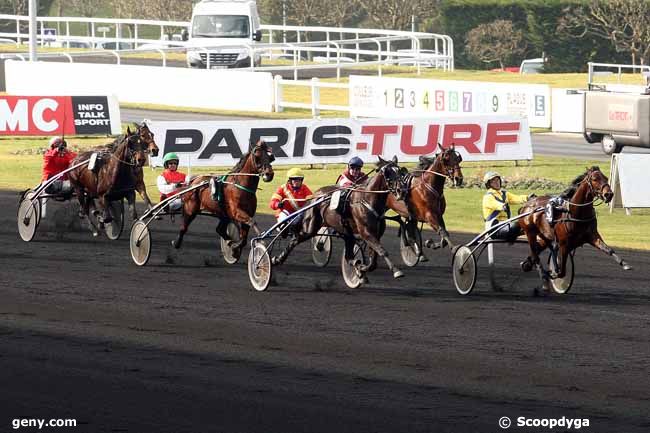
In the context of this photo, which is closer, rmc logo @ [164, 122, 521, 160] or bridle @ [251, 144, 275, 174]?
bridle @ [251, 144, 275, 174]

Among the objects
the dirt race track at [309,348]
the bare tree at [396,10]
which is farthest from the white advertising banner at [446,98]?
the bare tree at [396,10]

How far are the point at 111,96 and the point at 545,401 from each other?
1039 inches

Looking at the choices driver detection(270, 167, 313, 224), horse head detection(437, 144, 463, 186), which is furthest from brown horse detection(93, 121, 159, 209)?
horse head detection(437, 144, 463, 186)

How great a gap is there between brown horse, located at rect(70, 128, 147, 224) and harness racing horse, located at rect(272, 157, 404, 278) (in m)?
3.95

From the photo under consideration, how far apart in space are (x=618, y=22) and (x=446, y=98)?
1963cm

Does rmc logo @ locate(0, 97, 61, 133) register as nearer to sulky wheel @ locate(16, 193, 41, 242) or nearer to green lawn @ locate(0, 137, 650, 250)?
green lawn @ locate(0, 137, 650, 250)

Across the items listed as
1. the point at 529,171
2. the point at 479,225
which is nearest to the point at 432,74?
the point at 529,171

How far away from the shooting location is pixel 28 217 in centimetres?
2009

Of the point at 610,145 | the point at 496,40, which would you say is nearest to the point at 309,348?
the point at 610,145

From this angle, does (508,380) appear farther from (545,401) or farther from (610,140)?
(610,140)

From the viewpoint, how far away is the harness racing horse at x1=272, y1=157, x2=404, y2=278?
51.3ft

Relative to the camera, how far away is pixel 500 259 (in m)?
18.6

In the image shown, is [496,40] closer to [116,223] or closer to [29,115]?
[29,115]

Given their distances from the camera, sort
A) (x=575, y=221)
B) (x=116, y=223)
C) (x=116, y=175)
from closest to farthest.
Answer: (x=575, y=221), (x=116, y=175), (x=116, y=223)
